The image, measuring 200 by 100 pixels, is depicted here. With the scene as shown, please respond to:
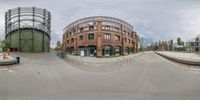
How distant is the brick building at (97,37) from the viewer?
30531mm

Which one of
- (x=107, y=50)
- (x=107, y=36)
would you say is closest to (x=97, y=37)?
(x=107, y=36)

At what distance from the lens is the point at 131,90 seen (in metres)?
6.71

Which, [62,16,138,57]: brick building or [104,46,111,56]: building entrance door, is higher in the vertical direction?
[62,16,138,57]: brick building

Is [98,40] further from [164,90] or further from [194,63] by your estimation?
[164,90]

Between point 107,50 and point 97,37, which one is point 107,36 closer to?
point 97,37

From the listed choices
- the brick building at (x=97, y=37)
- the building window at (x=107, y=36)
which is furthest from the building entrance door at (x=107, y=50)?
the building window at (x=107, y=36)

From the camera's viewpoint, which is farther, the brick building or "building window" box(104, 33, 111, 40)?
"building window" box(104, 33, 111, 40)

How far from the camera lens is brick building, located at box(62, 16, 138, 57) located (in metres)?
30.5

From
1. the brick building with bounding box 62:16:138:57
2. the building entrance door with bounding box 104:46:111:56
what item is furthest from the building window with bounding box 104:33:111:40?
the building entrance door with bounding box 104:46:111:56

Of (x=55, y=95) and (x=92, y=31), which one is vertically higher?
(x=92, y=31)

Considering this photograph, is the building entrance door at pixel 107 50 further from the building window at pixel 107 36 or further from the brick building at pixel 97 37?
the building window at pixel 107 36

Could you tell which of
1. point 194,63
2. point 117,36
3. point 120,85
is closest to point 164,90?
point 120,85

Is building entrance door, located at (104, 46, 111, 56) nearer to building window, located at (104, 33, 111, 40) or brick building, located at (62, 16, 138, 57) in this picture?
brick building, located at (62, 16, 138, 57)

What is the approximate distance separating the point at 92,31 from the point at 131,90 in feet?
87.1
